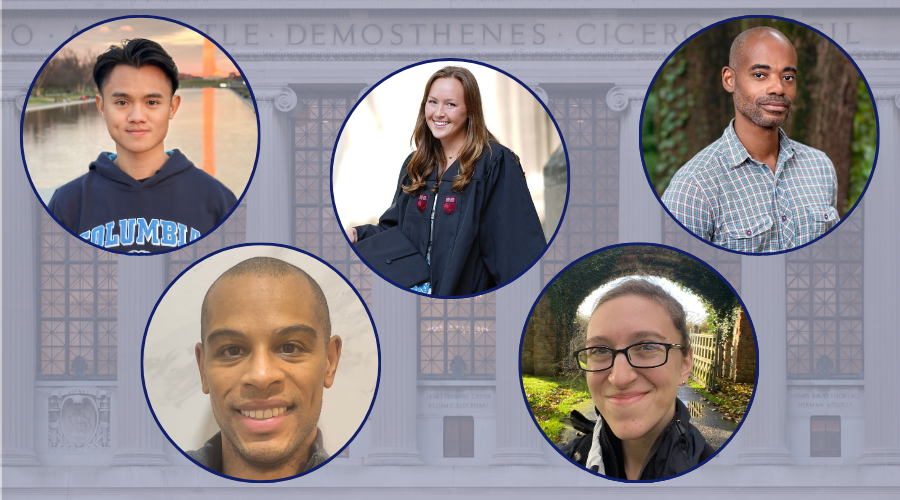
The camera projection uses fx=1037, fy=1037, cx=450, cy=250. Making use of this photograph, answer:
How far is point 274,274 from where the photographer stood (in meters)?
6.74

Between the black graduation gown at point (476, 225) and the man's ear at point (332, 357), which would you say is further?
the man's ear at point (332, 357)

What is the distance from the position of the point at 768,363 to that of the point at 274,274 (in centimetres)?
1135

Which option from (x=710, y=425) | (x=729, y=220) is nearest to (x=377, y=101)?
(x=729, y=220)

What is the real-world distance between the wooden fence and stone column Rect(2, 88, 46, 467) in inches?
499

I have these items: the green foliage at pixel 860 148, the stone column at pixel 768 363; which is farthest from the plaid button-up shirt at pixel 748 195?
the stone column at pixel 768 363

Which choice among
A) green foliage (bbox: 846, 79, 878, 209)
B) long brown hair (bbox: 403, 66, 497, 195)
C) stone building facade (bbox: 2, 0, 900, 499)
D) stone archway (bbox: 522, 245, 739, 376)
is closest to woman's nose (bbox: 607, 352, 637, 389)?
stone archway (bbox: 522, 245, 739, 376)

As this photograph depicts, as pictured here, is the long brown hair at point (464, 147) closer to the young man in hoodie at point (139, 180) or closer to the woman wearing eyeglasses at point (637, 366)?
the woman wearing eyeglasses at point (637, 366)

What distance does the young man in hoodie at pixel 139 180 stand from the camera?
23.0ft

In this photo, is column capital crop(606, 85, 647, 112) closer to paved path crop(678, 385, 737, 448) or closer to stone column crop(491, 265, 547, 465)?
stone column crop(491, 265, 547, 465)

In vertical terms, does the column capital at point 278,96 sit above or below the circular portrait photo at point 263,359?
above

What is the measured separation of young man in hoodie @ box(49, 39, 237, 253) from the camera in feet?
23.0

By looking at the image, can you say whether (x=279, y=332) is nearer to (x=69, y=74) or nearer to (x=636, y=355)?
(x=636, y=355)

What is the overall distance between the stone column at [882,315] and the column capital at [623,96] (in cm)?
389

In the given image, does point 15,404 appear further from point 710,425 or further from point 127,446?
point 710,425
